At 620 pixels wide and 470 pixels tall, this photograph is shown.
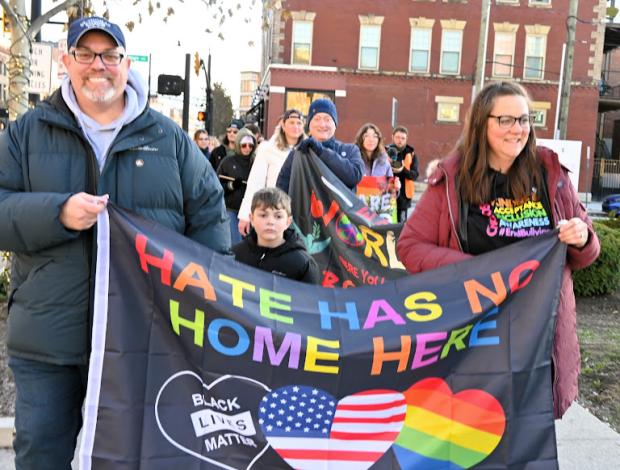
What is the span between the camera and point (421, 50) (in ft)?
108

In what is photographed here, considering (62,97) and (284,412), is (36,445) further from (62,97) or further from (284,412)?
(62,97)

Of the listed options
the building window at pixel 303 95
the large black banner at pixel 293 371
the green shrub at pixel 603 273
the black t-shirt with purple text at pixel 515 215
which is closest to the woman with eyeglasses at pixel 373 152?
the green shrub at pixel 603 273

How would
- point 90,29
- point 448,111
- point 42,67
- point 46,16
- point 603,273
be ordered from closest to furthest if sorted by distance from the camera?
point 90,29 → point 46,16 → point 603,273 → point 42,67 → point 448,111

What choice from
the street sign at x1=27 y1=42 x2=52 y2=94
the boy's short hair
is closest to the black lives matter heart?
the boy's short hair

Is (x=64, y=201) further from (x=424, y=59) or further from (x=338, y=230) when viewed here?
(x=424, y=59)

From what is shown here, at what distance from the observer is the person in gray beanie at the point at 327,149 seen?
6059mm

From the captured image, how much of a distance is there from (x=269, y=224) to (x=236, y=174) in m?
4.01

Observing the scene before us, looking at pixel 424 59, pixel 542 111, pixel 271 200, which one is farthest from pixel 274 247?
pixel 542 111

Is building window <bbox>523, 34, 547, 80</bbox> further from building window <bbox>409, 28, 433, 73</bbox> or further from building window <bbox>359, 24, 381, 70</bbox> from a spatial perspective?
building window <bbox>359, 24, 381, 70</bbox>

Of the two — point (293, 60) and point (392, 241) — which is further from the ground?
point (293, 60)

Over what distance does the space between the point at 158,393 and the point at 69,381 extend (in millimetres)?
393

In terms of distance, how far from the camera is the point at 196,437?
8.80ft

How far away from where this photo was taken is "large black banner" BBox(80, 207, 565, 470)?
268cm

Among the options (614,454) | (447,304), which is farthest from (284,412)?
(614,454)
